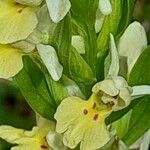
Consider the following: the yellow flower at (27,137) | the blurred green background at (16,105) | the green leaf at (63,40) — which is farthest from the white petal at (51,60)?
the blurred green background at (16,105)

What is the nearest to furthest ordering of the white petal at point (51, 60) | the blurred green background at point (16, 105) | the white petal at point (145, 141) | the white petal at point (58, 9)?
1. the white petal at point (58, 9)
2. the white petal at point (51, 60)
3. the white petal at point (145, 141)
4. the blurred green background at point (16, 105)

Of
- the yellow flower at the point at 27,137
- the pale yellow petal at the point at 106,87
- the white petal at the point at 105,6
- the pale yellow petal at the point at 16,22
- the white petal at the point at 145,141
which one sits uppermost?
the white petal at the point at 105,6

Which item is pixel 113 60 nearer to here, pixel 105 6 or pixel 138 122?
pixel 105 6

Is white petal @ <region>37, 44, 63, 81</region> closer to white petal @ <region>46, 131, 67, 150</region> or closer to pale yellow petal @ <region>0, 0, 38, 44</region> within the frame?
pale yellow petal @ <region>0, 0, 38, 44</region>

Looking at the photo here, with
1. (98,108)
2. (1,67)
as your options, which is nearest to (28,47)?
(1,67)

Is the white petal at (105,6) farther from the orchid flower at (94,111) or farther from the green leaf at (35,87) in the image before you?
the green leaf at (35,87)
